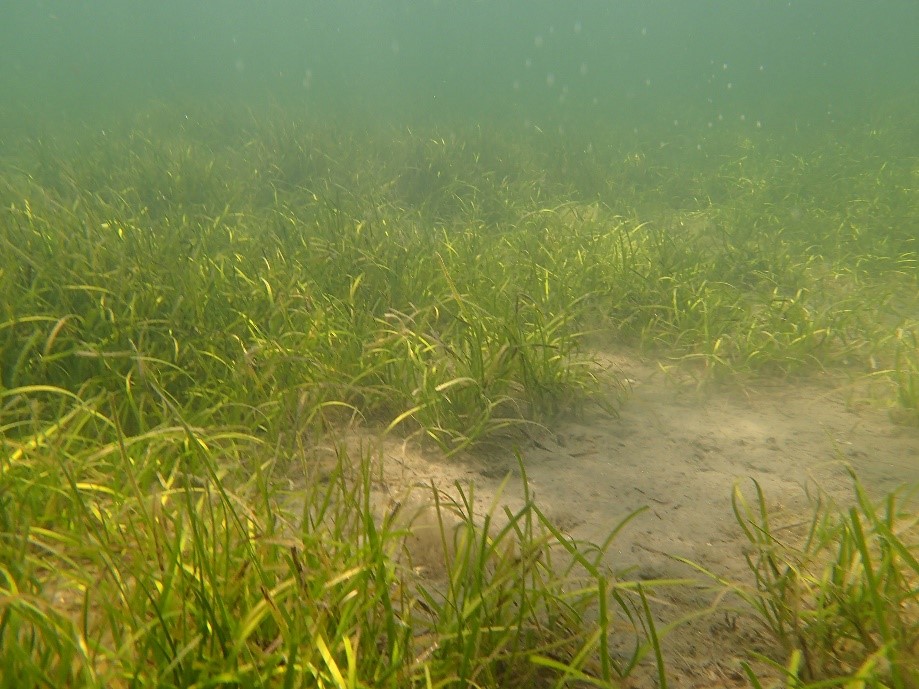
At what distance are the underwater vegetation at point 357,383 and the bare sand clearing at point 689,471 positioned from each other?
0.39 feet

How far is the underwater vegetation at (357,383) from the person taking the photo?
1465 mm

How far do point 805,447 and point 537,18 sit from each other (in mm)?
99642

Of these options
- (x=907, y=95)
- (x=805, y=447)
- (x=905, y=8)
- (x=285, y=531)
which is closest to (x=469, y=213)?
(x=805, y=447)

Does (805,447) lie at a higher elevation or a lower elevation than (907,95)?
lower

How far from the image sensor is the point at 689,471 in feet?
9.30

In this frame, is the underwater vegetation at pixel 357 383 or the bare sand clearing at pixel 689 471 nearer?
the underwater vegetation at pixel 357 383

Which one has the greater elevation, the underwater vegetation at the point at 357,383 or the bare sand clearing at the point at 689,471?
the underwater vegetation at the point at 357,383

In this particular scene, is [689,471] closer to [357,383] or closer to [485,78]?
[357,383]

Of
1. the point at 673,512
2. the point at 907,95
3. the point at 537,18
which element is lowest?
the point at 673,512

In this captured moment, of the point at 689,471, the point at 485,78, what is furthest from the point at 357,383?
the point at 485,78

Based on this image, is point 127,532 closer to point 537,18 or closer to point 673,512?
point 673,512

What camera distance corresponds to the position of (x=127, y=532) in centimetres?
180

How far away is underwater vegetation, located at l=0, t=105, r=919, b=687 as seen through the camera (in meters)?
1.46

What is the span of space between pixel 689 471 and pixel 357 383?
1.81 meters
